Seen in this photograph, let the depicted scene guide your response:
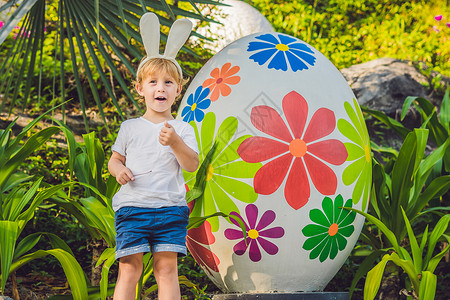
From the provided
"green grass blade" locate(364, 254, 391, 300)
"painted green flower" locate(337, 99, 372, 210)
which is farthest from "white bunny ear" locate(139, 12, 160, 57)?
"green grass blade" locate(364, 254, 391, 300)

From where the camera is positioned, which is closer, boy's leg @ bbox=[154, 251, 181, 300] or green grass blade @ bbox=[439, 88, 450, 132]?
boy's leg @ bbox=[154, 251, 181, 300]

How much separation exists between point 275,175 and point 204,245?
0.46 meters

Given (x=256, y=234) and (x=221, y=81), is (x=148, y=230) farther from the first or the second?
(x=221, y=81)

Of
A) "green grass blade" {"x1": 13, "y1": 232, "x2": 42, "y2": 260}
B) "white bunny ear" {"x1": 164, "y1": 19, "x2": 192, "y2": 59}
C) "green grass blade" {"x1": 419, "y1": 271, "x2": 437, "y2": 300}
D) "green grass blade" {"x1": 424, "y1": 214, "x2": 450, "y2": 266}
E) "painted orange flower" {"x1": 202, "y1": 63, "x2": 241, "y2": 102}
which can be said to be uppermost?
"white bunny ear" {"x1": 164, "y1": 19, "x2": 192, "y2": 59}

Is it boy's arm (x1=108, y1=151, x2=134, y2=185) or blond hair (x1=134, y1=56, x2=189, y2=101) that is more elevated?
blond hair (x1=134, y1=56, x2=189, y2=101)

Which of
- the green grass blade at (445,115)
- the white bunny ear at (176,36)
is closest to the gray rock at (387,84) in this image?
the green grass blade at (445,115)

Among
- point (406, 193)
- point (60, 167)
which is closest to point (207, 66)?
point (406, 193)

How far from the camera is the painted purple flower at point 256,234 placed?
2.35 meters

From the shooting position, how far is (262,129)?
2.38 metres

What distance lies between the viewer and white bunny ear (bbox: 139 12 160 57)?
2.15m

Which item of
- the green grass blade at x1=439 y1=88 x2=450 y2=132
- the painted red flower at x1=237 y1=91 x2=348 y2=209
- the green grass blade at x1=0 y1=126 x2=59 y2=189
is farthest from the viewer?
the green grass blade at x1=439 y1=88 x2=450 y2=132

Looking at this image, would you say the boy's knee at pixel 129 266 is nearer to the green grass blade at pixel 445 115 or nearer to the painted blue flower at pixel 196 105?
the painted blue flower at pixel 196 105

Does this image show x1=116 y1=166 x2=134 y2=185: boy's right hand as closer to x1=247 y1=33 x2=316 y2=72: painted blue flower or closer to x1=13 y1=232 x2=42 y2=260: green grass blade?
x1=13 y1=232 x2=42 y2=260: green grass blade

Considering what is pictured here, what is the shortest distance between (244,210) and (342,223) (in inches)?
18.1
